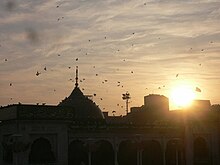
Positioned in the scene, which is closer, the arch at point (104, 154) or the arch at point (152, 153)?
the arch at point (104, 154)

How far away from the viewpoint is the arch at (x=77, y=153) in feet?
148

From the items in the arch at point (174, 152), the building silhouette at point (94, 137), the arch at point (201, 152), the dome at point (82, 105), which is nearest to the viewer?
the building silhouette at point (94, 137)

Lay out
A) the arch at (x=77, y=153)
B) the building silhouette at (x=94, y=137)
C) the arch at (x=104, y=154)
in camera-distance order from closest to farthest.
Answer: the building silhouette at (x=94, y=137), the arch at (x=77, y=153), the arch at (x=104, y=154)

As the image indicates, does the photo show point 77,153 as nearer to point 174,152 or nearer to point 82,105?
point 82,105

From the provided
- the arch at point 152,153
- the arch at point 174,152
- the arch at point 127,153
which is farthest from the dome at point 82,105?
the arch at point 174,152

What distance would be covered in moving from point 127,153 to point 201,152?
1215 centimetres

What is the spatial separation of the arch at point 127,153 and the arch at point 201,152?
9.72 meters

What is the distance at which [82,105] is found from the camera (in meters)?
54.7

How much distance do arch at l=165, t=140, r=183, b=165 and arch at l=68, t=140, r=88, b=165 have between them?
37.6 feet

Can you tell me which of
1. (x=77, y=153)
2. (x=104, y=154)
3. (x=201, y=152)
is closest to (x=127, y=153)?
(x=104, y=154)

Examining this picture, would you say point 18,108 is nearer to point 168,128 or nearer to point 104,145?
point 104,145

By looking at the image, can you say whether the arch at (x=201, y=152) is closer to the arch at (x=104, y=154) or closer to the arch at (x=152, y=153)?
the arch at (x=152, y=153)

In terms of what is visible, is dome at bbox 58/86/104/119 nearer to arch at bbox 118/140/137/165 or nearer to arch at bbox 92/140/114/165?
arch at bbox 92/140/114/165

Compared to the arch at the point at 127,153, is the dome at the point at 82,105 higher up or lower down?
higher up
